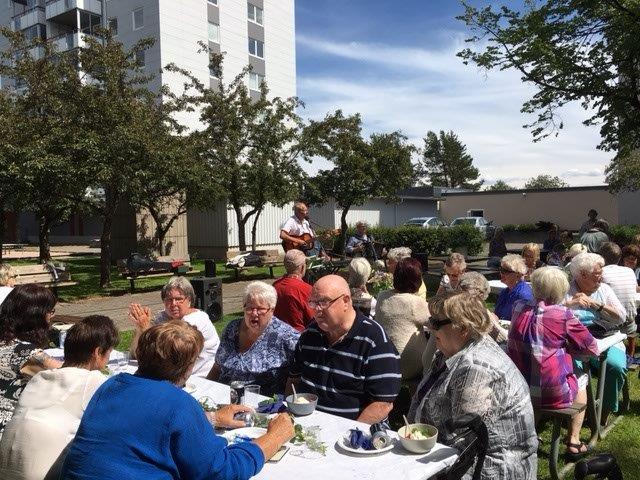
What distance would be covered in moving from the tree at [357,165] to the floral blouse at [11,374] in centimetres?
1910

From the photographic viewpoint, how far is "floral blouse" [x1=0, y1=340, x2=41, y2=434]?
3.35m

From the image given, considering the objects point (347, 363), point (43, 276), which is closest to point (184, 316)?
point (347, 363)

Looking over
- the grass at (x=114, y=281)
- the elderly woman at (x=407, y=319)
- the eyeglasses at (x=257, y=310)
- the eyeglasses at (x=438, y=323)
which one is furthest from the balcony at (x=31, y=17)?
the eyeglasses at (x=438, y=323)

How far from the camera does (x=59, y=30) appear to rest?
43.5 meters

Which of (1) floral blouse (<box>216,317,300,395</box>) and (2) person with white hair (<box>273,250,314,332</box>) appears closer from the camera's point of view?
(1) floral blouse (<box>216,317,300,395</box>)

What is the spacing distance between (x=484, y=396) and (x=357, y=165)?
21.1 meters

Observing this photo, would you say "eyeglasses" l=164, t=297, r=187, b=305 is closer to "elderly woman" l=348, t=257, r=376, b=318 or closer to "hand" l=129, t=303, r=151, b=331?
"hand" l=129, t=303, r=151, b=331

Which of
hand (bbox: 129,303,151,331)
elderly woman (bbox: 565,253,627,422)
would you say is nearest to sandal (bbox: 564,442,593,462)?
elderly woman (bbox: 565,253,627,422)

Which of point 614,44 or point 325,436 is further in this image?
point 614,44

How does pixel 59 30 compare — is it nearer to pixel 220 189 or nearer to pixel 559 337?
pixel 220 189

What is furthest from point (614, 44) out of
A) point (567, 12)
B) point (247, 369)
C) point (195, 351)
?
point (195, 351)

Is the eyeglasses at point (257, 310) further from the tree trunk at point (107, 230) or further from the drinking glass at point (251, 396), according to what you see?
the tree trunk at point (107, 230)

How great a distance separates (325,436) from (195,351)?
0.94 m

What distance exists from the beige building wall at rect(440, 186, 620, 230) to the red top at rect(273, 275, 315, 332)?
36.9 meters
